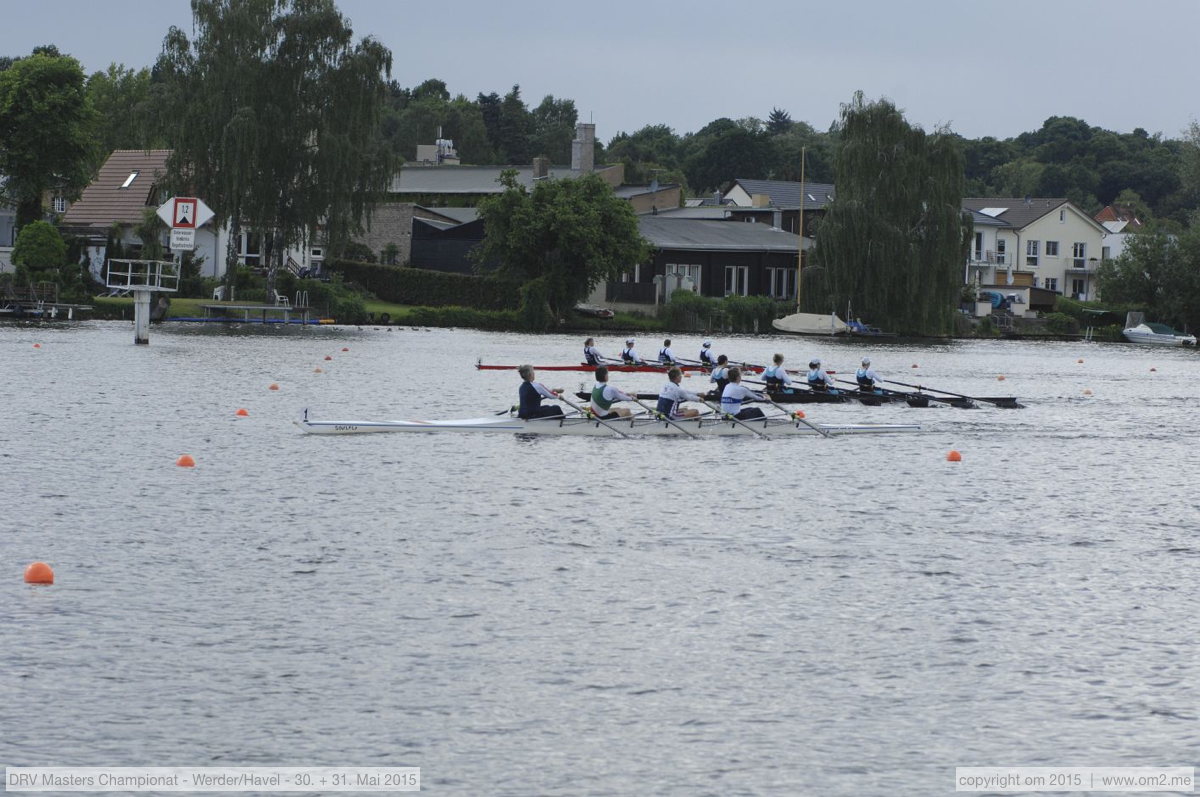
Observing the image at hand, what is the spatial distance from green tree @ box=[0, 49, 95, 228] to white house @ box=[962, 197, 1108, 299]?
213 feet

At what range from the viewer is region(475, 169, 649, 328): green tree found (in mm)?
75438

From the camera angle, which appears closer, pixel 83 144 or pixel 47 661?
pixel 47 661

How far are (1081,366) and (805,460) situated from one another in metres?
37.6

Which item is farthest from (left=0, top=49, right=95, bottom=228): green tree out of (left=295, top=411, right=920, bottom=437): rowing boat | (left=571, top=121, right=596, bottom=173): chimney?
(left=295, top=411, right=920, bottom=437): rowing boat

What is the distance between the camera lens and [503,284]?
78125 millimetres

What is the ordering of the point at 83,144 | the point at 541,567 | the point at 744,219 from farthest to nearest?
the point at 744,219 → the point at 83,144 → the point at 541,567

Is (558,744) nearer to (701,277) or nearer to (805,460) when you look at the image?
(805,460)

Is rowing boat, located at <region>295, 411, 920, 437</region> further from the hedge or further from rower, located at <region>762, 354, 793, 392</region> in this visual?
the hedge

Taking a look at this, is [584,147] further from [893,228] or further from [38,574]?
[38,574]

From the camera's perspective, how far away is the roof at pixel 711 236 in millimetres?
87750

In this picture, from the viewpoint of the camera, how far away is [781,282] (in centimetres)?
9344

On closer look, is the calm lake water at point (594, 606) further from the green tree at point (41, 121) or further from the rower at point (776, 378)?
the green tree at point (41, 121)

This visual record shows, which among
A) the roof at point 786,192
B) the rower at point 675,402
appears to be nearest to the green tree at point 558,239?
the roof at point 786,192

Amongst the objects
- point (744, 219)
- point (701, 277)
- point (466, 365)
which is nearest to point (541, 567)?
point (466, 365)
